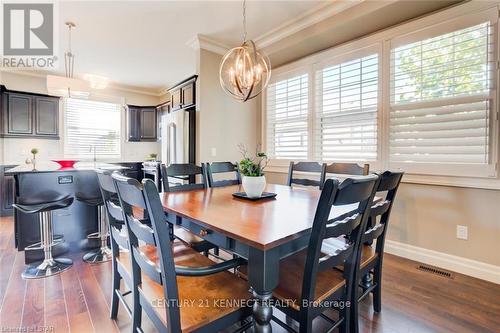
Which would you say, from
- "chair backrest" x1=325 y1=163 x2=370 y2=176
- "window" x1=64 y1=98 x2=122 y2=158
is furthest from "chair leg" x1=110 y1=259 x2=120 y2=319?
"window" x1=64 y1=98 x2=122 y2=158

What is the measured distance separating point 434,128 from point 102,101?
248 inches

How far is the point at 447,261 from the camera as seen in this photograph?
2416 mm

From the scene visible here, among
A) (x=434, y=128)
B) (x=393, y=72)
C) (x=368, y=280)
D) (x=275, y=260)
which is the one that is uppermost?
(x=393, y=72)

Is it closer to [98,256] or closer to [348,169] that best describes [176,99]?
[98,256]

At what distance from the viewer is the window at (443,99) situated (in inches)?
88.0

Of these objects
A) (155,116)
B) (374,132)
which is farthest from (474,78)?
(155,116)

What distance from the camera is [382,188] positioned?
143cm

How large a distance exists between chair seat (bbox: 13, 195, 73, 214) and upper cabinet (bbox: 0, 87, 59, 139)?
2.87m

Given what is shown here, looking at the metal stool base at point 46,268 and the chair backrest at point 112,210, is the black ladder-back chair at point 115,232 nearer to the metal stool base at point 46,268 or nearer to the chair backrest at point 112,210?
the chair backrest at point 112,210

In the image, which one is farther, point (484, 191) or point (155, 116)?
point (155, 116)

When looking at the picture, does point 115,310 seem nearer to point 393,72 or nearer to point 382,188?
point 382,188

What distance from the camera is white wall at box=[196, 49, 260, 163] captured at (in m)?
3.60

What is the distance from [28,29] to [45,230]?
2648 millimetres

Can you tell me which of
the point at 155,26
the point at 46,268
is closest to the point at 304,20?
the point at 155,26
